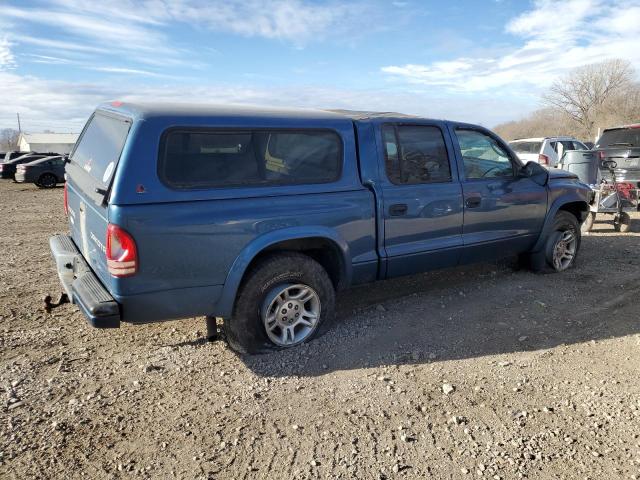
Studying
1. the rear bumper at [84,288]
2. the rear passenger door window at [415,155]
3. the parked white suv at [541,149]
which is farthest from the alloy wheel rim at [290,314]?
the parked white suv at [541,149]

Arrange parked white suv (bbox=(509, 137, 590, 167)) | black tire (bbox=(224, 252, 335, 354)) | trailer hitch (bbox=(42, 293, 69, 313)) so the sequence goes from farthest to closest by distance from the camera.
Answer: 1. parked white suv (bbox=(509, 137, 590, 167))
2. trailer hitch (bbox=(42, 293, 69, 313))
3. black tire (bbox=(224, 252, 335, 354))

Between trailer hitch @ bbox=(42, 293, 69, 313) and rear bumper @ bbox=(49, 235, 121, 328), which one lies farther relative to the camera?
trailer hitch @ bbox=(42, 293, 69, 313)

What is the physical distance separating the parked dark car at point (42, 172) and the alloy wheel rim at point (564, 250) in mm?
21876

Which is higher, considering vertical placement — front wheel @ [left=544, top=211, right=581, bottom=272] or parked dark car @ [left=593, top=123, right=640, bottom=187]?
parked dark car @ [left=593, top=123, right=640, bottom=187]

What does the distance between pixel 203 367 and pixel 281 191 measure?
4.77 feet

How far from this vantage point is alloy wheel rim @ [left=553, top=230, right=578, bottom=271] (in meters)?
5.83

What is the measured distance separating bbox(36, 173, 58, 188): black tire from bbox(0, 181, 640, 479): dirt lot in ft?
63.6

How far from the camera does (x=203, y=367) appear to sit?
3.69 m

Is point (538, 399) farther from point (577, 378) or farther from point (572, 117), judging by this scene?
point (572, 117)

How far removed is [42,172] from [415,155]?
72.0ft

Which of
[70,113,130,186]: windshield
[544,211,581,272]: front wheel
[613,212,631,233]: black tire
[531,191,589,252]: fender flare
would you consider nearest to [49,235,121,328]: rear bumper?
[70,113,130,186]: windshield

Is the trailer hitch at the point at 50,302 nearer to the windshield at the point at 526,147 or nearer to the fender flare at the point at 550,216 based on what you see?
the fender flare at the point at 550,216

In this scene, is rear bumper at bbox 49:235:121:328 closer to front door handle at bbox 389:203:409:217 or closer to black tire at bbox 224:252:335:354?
black tire at bbox 224:252:335:354

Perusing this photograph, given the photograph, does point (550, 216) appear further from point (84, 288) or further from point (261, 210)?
point (84, 288)
